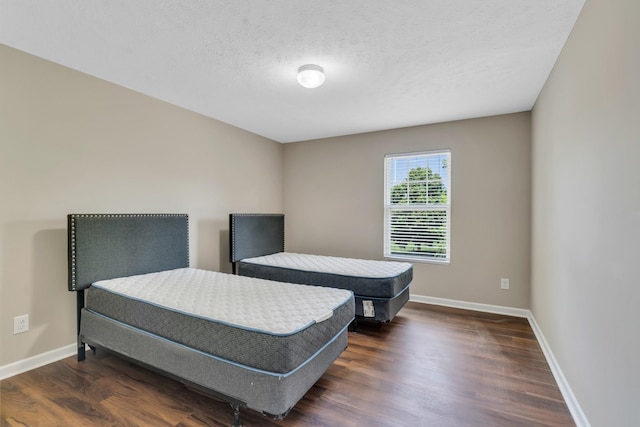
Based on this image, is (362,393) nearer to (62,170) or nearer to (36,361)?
(36,361)

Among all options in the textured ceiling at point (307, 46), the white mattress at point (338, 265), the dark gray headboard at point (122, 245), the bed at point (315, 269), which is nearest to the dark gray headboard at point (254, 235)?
the bed at point (315, 269)

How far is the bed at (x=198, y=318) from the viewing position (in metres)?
1.58

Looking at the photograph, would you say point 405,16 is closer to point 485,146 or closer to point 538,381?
point 485,146

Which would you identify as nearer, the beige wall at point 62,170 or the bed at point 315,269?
the beige wall at point 62,170

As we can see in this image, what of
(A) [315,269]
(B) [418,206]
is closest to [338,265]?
(A) [315,269]

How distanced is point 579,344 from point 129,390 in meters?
2.88

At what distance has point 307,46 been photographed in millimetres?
2088

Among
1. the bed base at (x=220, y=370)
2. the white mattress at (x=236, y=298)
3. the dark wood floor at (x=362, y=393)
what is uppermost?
the white mattress at (x=236, y=298)

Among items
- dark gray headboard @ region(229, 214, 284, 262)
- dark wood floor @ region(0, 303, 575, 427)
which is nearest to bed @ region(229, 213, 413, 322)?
dark gray headboard @ region(229, 214, 284, 262)

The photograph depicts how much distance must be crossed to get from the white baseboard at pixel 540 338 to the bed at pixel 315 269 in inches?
29.1

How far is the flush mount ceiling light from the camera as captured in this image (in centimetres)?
235

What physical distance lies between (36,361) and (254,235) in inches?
92.5

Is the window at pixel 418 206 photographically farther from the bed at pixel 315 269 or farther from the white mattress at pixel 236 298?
the white mattress at pixel 236 298

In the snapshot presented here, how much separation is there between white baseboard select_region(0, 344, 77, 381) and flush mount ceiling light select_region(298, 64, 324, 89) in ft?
9.72
